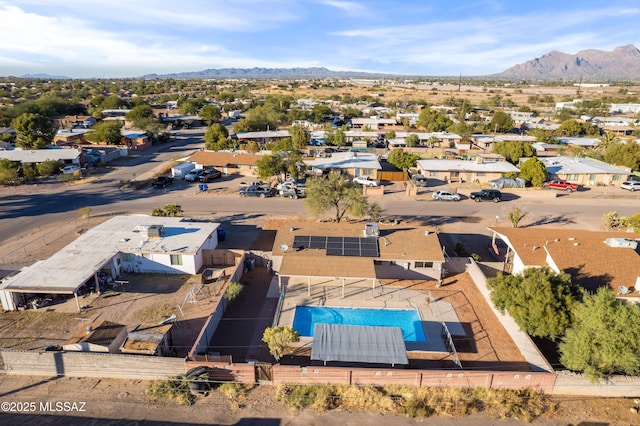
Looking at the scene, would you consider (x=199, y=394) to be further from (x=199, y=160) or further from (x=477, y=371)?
(x=199, y=160)

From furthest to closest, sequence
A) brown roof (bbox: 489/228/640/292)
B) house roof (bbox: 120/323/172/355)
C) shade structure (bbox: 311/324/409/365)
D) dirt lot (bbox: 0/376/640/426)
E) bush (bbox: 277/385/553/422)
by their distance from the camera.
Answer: brown roof (bbox: 489/228/640/292), house roof (bbox: 120/323/172/355), shade structure (bbox: 311/324/409/365), bush (bbox: 277/385/553/422), dirt lot (bbox: 0/376/640/426)

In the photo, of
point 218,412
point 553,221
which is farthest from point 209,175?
point 553,221

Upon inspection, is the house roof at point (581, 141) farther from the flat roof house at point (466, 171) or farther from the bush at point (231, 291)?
the bush at point (231, 291)

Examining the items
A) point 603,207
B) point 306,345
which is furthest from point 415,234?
point 603,207

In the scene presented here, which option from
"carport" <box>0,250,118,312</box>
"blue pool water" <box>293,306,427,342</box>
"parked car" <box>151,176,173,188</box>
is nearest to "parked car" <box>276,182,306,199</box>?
"parked car" <box>151,176,173,188</box>

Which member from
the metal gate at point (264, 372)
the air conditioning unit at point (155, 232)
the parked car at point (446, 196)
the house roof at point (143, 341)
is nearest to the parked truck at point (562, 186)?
the parked car at point (446, 196)

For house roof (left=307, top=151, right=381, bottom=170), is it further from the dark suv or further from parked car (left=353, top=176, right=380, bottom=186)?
the dark suv
